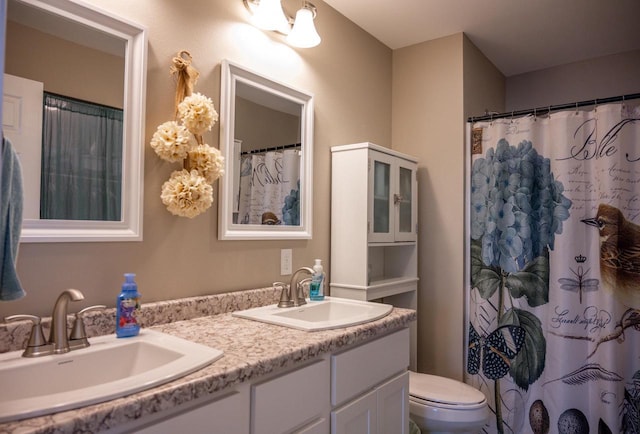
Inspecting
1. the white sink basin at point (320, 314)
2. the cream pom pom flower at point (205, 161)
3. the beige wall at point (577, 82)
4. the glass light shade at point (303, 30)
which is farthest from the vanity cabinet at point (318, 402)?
the beige wall at point (577, 82)

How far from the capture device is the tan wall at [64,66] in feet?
3.74

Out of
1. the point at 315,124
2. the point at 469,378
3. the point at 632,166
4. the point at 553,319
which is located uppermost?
the point at 315,124

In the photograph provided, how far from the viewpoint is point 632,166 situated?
203 centimetres

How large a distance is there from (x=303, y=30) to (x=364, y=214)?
36.4 inches

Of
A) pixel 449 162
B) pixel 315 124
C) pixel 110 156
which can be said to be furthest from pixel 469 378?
pixel 110 156

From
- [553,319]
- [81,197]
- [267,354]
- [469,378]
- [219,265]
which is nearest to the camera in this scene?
[267,354]

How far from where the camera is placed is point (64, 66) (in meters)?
1.24

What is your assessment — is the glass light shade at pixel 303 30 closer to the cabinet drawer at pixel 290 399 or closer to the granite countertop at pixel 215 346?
the granite countertop at pixel 215 346

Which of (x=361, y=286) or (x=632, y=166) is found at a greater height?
(x=632, y=166)

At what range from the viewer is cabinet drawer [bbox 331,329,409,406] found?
134cm

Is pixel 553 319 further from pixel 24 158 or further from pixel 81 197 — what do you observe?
pixel 24 158

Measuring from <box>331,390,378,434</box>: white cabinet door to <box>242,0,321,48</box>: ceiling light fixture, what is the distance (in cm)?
155

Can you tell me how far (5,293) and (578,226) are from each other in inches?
93.4

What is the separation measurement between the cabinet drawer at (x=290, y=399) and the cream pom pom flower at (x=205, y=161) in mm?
746
